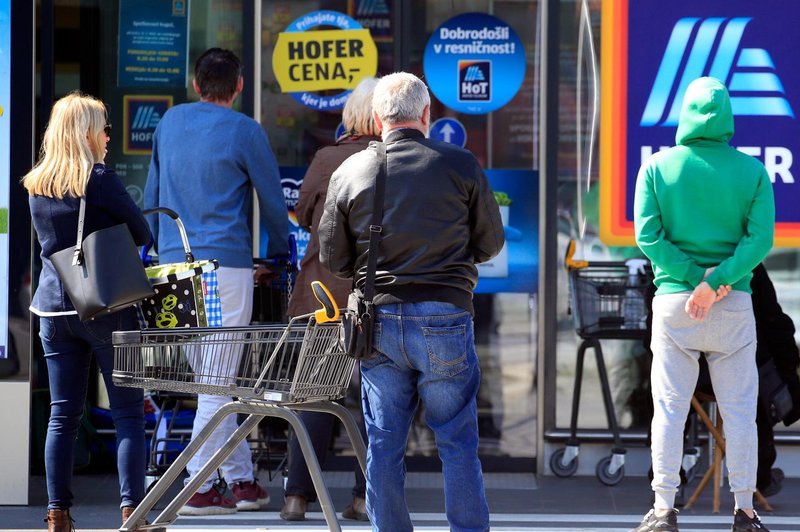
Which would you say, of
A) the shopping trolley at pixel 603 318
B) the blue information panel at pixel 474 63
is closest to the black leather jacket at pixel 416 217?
the shopping trolley at pixel 603 318

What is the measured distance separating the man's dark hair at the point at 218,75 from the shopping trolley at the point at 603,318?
2.16 meters

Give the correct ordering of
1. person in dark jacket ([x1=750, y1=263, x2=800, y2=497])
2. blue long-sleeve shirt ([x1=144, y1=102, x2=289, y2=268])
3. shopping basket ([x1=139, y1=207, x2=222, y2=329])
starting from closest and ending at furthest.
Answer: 1. shopping basket ([x1=139, y1=207, x2=222, y2=329])
2. blue long-sleeve shirt ([x1=144, y1=102, x2=289, y2=268])
3. person in dark jacket ([x1=750, y1=263, x2=800, y2=497])

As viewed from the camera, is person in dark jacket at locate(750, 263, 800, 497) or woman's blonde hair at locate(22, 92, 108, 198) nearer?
woman's blonde hair at locate(22, 92, 108, 198)

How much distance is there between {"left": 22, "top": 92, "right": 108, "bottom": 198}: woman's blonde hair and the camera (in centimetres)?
539

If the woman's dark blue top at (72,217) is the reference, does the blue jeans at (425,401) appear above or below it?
below

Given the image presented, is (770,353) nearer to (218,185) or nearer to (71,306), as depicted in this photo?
(218,185)

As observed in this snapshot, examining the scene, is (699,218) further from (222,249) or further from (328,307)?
(222,249)

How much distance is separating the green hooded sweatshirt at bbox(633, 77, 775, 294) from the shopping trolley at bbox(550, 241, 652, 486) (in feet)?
5.02

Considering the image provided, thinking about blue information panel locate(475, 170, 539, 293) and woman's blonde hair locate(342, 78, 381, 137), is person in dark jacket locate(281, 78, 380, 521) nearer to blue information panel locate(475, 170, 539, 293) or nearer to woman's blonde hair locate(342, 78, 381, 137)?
woman's blonde hair locate(342, 78, 381, 137)

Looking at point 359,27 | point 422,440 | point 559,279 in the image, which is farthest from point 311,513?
point 359,27

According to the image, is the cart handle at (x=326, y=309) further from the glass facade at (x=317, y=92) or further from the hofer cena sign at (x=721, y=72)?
the hofer cena sign at (x=721, y=72)

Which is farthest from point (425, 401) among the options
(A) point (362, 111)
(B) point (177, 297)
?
(A) point (362, 111)

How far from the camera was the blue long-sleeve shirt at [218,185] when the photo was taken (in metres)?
6.24

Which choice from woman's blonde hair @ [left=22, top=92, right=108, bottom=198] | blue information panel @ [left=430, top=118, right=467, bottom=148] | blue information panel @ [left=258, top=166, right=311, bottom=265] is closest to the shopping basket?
woman's blonde hair @ [left=22, top=92, right=108, bottom=198]
